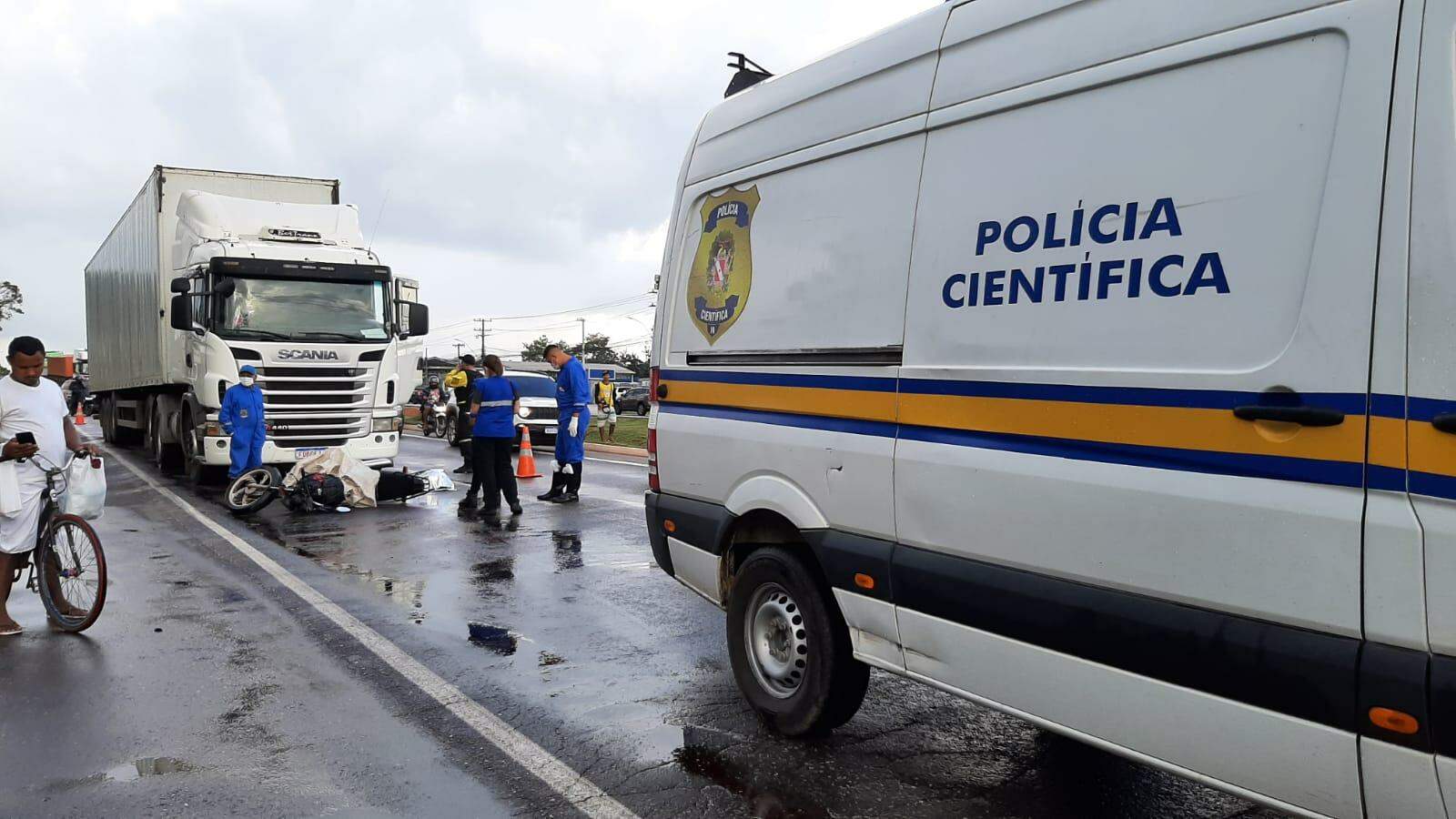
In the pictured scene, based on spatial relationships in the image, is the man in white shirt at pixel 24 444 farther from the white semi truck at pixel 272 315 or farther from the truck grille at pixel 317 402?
the truck grille at pixel 317 402

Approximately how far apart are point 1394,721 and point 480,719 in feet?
11.5

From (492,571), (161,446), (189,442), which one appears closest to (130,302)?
(161,446)

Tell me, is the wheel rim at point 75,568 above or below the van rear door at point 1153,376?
below

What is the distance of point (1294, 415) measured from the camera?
96.0 inches

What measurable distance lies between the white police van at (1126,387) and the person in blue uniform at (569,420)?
287 inches

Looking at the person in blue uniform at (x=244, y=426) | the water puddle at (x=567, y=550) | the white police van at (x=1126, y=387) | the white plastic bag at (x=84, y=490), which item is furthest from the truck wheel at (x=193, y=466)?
the white police van at (x=1126, y=387)

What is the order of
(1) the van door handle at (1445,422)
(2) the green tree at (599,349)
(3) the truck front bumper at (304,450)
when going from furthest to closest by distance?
(2) the green tree at (599,349) → (3) the truck front bumper at (304,450) → (1) the van door handle at (1445,422)

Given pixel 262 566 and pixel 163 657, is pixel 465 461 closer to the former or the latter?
pixel 262 566

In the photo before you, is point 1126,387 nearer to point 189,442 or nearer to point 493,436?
point 493,436

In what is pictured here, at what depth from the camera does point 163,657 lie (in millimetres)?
5555

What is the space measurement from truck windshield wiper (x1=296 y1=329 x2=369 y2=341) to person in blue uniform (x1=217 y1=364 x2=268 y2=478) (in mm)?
1403

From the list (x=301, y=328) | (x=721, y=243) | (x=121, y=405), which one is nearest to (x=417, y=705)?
(x=721, y=243)

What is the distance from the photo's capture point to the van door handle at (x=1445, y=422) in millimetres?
2152

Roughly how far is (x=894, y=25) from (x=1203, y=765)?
279cm
